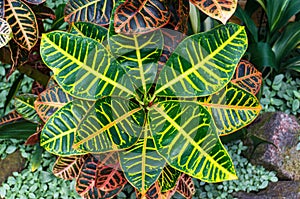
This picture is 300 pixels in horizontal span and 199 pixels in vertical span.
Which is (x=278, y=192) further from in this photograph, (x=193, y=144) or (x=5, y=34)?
(x=5, y=34)

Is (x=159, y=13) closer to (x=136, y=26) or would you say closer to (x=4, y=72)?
(x=136, y=26)

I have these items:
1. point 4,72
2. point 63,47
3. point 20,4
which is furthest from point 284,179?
point 4,72

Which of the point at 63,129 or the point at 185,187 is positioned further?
the point at 185,187

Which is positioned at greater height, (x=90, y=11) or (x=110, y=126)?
(x=90, y=11)

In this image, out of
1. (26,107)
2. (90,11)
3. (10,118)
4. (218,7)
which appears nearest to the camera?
(218,7)

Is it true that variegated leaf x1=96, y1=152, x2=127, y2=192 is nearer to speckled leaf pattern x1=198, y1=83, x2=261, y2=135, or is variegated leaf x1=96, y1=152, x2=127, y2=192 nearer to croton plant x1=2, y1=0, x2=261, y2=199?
croton plant x1=2, y1=0, x2=261, y2=199

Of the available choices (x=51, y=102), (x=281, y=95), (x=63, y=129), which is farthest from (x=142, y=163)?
(x=281, y=95)
